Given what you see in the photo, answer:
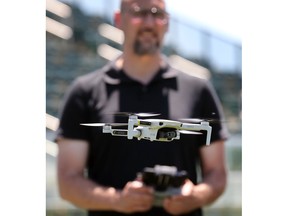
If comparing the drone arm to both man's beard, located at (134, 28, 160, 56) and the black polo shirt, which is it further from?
man's beard, located at (134, 28, 160, 56)

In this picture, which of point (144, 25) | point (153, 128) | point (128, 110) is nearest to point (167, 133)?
point (153, 128)

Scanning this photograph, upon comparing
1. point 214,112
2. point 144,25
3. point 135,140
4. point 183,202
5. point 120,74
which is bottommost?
point 183,202

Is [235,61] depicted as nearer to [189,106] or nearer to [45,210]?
[189,106]

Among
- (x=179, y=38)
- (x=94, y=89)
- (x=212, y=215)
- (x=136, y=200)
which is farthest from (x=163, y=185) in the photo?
(x=179, y=38)

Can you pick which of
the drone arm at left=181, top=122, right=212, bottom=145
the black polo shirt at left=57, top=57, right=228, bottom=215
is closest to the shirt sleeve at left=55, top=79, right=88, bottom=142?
the black polo shirt at left=57, top=57, right=228, bottom=215

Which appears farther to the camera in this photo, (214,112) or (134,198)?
(214,112)

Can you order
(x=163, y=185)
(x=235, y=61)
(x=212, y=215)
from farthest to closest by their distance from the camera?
(x=235, y=61) → (x=212, y=215) → (x=163, y=185)

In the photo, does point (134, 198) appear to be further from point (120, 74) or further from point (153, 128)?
point (120, 74)
